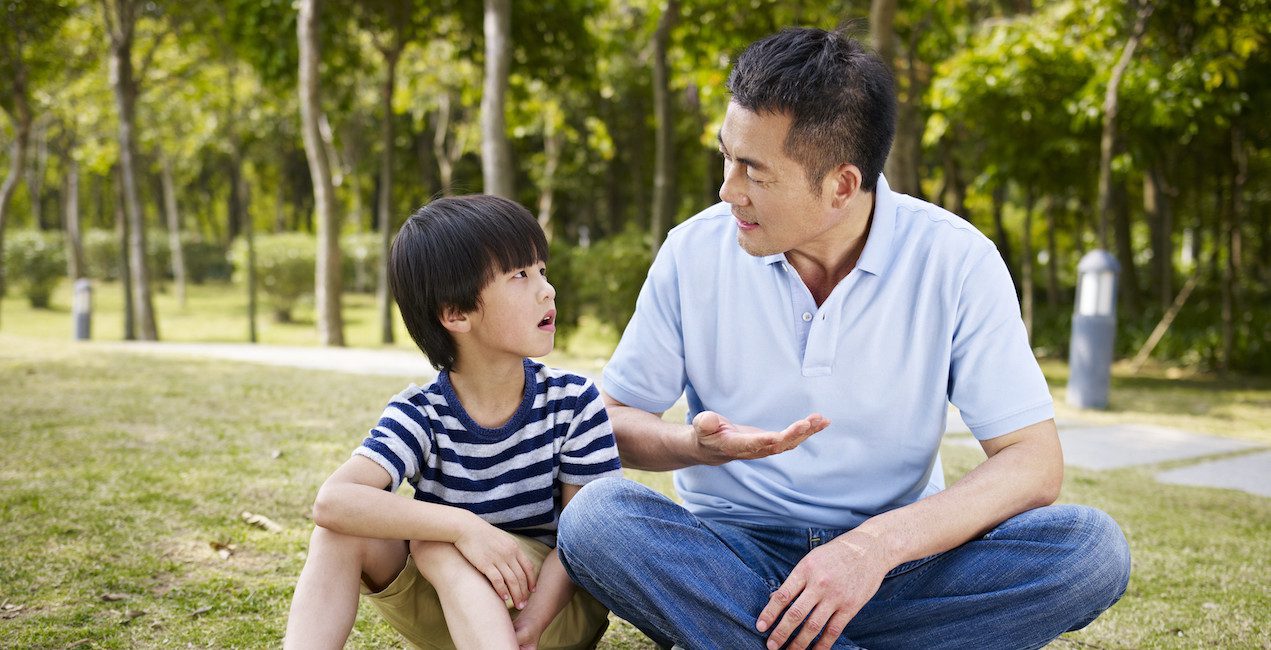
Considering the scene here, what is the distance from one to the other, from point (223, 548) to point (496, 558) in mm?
1600

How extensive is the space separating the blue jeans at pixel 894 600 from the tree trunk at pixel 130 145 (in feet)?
40.3

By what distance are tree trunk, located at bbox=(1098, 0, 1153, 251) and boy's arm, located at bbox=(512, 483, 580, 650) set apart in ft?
25.3

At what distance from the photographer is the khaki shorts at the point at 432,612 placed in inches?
81.5

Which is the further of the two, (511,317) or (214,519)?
(214,519)

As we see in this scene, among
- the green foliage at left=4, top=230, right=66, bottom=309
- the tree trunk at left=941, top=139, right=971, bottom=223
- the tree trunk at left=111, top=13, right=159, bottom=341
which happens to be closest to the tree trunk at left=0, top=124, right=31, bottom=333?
the tree trunk at left=111, top=13, right=159, bottom=341

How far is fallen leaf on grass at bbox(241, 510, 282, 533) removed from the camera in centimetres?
336

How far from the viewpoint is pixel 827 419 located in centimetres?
190

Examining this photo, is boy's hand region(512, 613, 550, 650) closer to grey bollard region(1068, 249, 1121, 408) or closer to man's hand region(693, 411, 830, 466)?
man's hand region(693, 411, 830, 466)

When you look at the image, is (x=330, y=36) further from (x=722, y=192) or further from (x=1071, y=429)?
(x=722, y=192)

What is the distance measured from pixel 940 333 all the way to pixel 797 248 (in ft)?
1.26

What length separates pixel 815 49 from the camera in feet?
7.22

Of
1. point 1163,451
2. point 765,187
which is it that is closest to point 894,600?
point 765,187

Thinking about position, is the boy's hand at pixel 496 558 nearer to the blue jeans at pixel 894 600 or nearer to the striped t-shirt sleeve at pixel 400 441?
the blue jeans at pixel 894 600

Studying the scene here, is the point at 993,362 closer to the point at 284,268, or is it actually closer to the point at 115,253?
the point at 284,268
